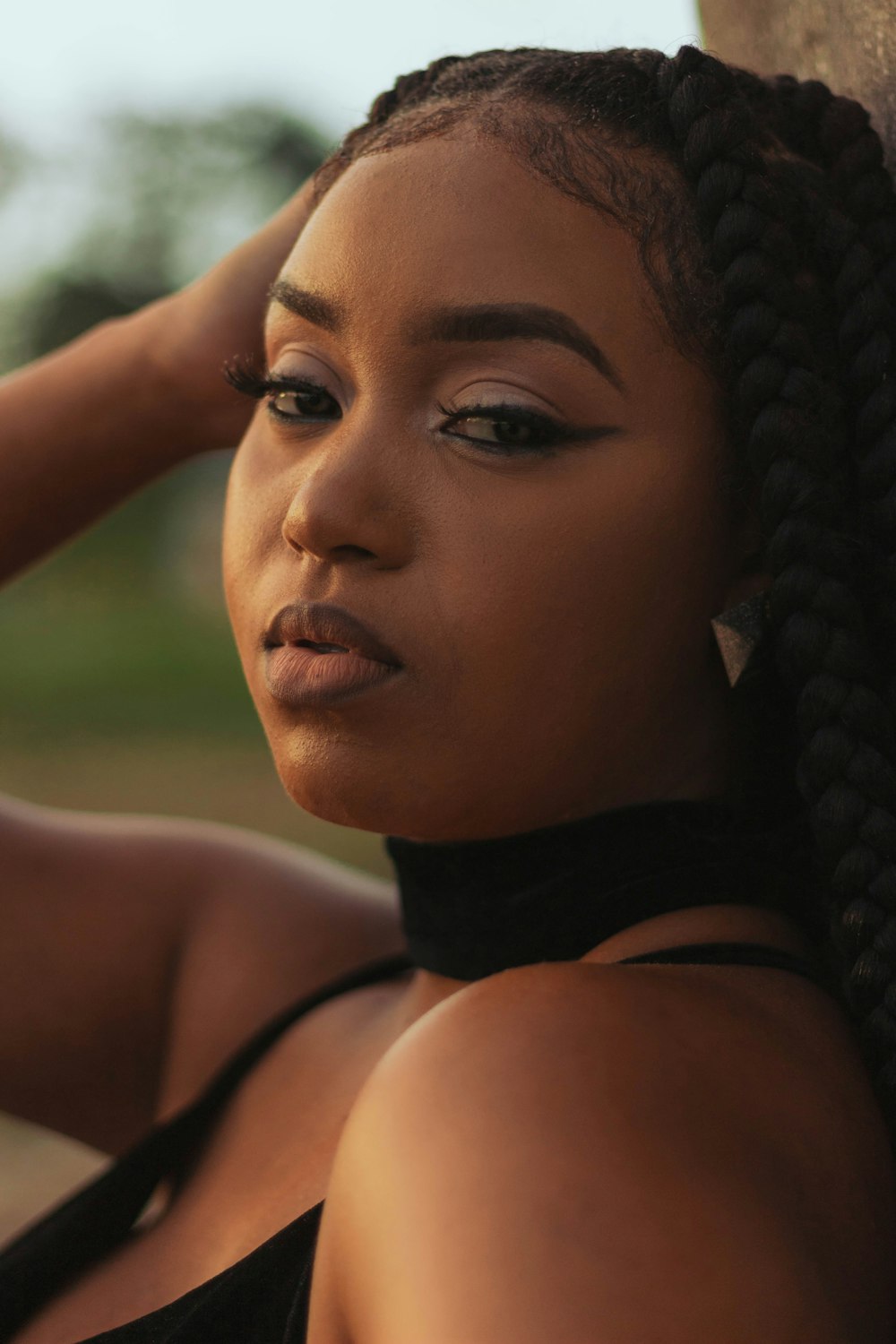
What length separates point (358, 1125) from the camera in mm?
981

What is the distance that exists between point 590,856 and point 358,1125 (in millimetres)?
405

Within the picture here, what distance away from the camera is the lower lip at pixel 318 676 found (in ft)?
3.97

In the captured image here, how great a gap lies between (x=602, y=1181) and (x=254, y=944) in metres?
0.98

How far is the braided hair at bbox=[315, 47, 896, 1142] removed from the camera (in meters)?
1.21

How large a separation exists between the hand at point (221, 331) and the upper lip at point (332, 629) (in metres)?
0.73

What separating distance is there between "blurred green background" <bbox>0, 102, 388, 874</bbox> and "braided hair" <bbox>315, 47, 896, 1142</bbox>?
96 centimetres

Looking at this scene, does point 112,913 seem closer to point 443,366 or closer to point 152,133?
point 443,366

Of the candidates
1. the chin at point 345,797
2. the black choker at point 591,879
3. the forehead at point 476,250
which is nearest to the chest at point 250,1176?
the black choker at point 591,879

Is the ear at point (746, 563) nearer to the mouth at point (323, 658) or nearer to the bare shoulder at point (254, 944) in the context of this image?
the mouth at point (323, 658)

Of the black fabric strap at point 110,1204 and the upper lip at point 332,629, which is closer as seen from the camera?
the upper lip at point 332,629

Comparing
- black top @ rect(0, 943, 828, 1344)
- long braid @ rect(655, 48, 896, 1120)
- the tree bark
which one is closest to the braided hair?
long braid @ rect(655, 48, 896, 1120)

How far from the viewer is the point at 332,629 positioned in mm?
1218

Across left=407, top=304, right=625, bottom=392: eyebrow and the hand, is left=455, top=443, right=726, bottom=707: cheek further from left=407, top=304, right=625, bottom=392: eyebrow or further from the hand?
the hand

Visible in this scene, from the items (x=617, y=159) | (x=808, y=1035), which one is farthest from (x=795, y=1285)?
(x=617, y=159)
